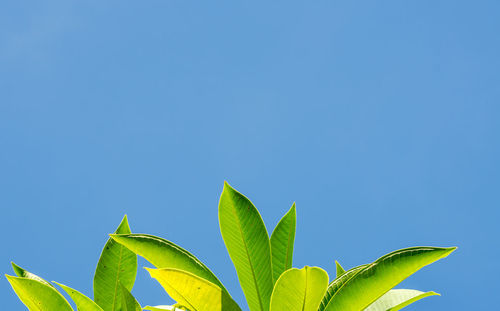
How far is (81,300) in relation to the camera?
1.56 m

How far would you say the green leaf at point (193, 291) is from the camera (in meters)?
1.23

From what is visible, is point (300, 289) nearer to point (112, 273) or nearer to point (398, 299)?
point (398, 299)

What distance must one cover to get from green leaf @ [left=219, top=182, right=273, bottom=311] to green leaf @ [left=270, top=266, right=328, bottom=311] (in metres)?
0.23

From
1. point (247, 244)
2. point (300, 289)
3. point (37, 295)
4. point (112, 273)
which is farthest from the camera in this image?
point (112, 273)

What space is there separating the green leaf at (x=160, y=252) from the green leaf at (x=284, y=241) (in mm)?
323

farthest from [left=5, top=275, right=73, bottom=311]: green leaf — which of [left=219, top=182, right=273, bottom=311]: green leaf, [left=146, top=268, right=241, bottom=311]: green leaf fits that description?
[left=219, top=182, right=273, bottom=311]: green leaf

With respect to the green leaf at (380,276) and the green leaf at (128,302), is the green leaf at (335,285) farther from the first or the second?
the green leaf at (128,302)

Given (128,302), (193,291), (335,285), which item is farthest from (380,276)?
(128,302)

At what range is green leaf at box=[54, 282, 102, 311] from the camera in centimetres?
154

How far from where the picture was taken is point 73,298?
1.56 m

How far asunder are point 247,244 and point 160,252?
29cm

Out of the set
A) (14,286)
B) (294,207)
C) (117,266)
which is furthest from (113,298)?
(294,207)

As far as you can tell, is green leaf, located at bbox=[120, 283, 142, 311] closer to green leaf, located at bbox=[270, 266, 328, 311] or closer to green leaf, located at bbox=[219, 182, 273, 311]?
green leaf, located at bbox=[219, 182, 273, 311]

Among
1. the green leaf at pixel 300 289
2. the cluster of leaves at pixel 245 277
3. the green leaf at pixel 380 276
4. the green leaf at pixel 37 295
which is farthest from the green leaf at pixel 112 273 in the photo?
the green leaf at pixel 380 276
